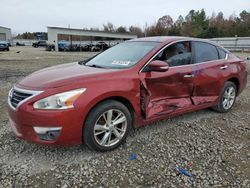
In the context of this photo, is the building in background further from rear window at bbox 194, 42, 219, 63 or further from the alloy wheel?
the alloy wheel

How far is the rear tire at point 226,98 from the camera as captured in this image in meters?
4.66

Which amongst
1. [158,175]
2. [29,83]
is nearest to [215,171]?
[158,175]

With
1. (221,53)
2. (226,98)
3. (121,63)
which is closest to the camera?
(121,63)

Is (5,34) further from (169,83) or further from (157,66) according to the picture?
(157,66)

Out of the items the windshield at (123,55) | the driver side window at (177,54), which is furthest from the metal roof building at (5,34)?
the driver side window at (177,54)

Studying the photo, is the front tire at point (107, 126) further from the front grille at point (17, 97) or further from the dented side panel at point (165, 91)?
the front grille at point (17, 97)

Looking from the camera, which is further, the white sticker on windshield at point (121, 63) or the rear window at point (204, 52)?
the rear window at point (204, 52)

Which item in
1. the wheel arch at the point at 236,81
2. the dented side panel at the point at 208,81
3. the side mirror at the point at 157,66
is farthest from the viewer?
the wheel arch at the point at 236,81

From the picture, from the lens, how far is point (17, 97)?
113 inches

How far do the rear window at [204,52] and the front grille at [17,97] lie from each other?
9.42 ft

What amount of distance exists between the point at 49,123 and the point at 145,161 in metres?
1.29

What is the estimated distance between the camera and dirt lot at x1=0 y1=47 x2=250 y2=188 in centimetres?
257

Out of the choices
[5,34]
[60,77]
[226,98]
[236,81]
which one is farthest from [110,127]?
[5,34]

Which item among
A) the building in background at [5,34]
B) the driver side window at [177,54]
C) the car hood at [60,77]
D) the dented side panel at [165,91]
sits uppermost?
the building in background at [5,34]
